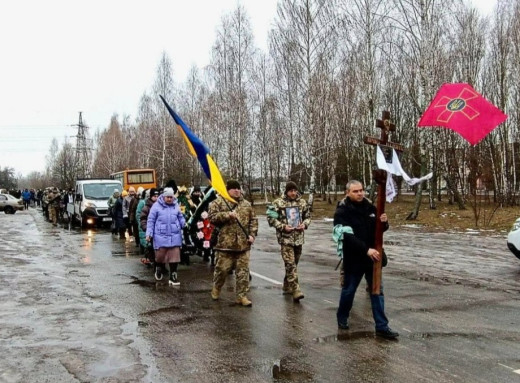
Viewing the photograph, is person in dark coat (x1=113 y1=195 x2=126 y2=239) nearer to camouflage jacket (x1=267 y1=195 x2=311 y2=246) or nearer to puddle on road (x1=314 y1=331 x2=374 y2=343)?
camouflage jacket (x1=267 y1=195 x2=311 y2=246)

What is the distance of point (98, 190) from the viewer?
2577 centimetres

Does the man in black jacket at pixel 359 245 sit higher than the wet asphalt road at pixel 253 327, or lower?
higher

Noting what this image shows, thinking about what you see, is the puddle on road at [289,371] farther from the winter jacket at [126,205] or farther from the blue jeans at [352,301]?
the winter jacket at [126,205]

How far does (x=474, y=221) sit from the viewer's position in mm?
23922

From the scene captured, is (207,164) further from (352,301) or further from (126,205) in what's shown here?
(126,205)

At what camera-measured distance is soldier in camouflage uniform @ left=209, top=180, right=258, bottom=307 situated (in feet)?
26.0

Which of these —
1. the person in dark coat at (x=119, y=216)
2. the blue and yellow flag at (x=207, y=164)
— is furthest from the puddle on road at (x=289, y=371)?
the person in dark coat at (x=119, y=216)

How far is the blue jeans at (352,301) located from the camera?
6172 millimetres

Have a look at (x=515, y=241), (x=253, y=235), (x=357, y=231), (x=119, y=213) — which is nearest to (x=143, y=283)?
(x=253, y=235)

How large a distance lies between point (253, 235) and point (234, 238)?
1.01 ft

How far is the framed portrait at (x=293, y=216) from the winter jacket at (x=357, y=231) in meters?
1.88

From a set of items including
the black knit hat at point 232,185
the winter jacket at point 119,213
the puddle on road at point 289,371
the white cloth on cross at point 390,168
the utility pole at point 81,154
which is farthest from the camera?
the utility pole at point 81,154

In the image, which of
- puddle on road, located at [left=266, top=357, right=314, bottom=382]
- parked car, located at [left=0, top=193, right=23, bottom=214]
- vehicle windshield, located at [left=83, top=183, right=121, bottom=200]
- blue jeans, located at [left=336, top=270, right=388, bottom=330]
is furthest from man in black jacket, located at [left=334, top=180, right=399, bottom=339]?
parked car, located at [left=0, top=193, right=23, bottom=214]

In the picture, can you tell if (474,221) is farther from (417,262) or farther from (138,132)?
(138,132)
